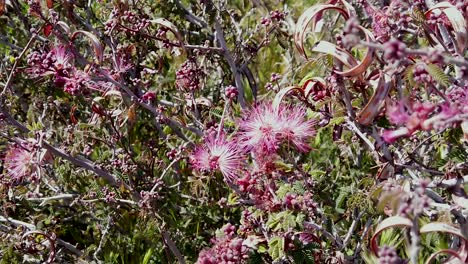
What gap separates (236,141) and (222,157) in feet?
0.22

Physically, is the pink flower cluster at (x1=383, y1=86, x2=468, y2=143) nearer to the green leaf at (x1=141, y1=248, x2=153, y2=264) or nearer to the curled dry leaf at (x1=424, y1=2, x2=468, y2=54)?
the curled dry leaf at (x1=424, y1=2, x2=468, y2=54)

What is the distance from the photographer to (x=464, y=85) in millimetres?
1880

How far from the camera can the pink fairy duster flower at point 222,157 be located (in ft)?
7.16

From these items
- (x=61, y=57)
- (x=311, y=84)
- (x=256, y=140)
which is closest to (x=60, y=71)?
(x=61, y=57)

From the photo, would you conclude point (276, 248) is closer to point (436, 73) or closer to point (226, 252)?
point (226, 252)

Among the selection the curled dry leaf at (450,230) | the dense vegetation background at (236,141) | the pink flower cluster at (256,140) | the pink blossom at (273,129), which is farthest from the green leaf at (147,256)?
the curled dry leaf at (450,230)

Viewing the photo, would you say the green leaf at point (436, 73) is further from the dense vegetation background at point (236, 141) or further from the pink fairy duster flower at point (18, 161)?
the pink fairy duster flower at point (18, 161)

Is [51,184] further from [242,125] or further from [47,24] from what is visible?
[242,125]

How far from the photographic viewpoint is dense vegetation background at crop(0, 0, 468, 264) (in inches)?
70.5

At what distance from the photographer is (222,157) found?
2.20 metres

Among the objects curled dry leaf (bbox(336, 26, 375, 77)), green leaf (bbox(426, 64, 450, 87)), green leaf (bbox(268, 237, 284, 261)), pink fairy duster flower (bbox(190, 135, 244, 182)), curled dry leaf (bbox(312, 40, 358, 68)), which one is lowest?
green leaf (bbox(268, 237, 284, 261))

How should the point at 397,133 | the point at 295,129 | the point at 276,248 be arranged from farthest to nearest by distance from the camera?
the point at 295,129, the point at 276,248, the point at 397,133

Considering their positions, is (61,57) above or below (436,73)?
above

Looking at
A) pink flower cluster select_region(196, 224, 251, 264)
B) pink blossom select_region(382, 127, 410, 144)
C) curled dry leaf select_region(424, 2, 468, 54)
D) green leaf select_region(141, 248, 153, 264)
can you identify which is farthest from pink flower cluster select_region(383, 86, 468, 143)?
green leaf select_region(141, 248, 153, 264)
